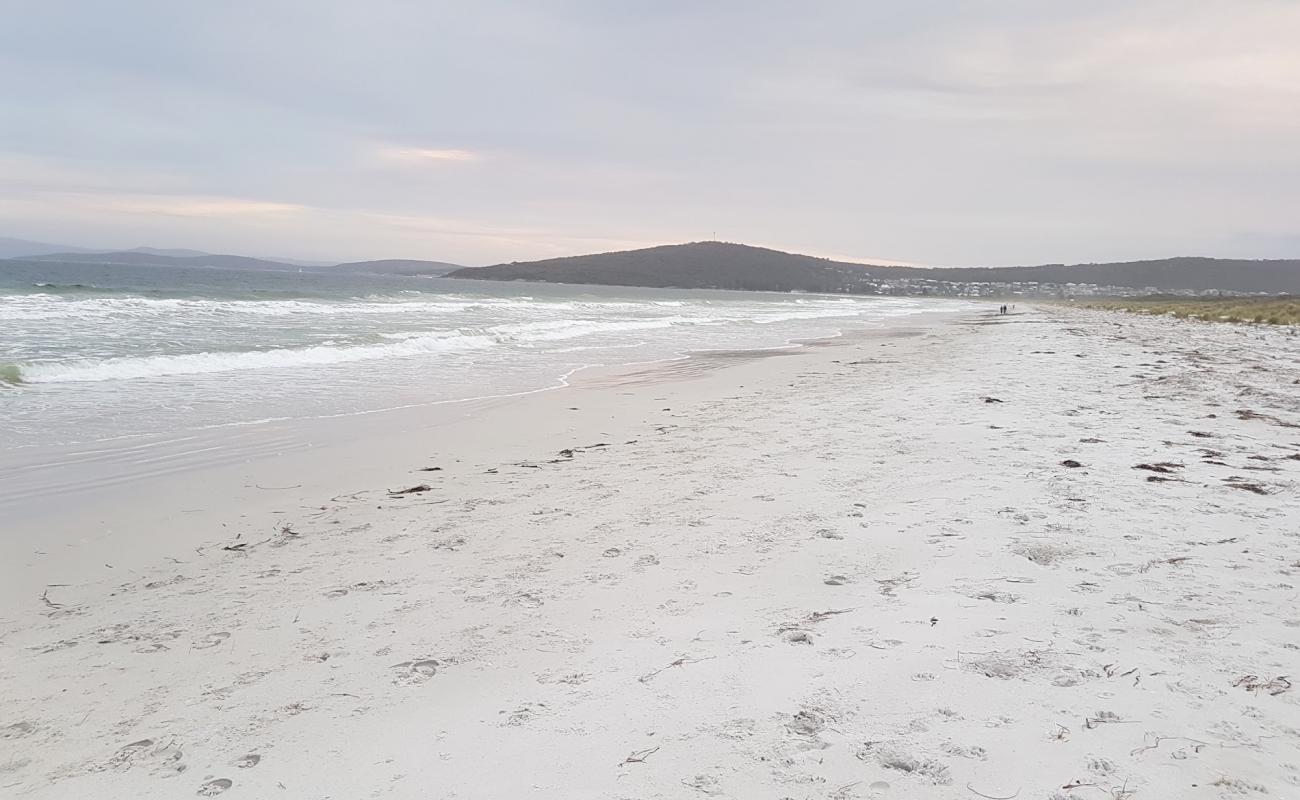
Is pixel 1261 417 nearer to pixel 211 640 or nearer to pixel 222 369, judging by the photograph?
pixel 211 640

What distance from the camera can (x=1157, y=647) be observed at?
2564 mm

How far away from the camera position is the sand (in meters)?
2.05

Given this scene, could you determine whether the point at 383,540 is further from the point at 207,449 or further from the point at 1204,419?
the point at 1204,419

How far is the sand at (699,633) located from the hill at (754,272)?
140 m

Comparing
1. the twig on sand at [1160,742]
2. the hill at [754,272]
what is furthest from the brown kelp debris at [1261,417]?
the hill at [754,272]

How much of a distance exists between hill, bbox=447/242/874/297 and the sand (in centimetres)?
14332

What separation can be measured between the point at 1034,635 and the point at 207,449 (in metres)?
6.95

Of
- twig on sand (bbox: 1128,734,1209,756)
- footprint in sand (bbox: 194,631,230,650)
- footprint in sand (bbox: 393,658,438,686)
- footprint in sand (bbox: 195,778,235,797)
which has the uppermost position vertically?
twig on sand (bbox: 1128,734,1209,756)

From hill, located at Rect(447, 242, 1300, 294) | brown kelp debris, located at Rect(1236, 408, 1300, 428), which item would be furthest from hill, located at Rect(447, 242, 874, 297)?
brown kelp debris, located at Rect(1236, 408, 1300, 428)

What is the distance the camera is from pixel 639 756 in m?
2.08

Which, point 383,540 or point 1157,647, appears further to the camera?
point 383,540

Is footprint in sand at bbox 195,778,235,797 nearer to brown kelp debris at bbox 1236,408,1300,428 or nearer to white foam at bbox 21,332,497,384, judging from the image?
brown kelp debris at bbox 1236,408,1300,428

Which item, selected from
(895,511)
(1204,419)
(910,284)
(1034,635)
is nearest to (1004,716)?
(1034,635)

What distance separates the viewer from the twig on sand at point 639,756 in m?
2.06
